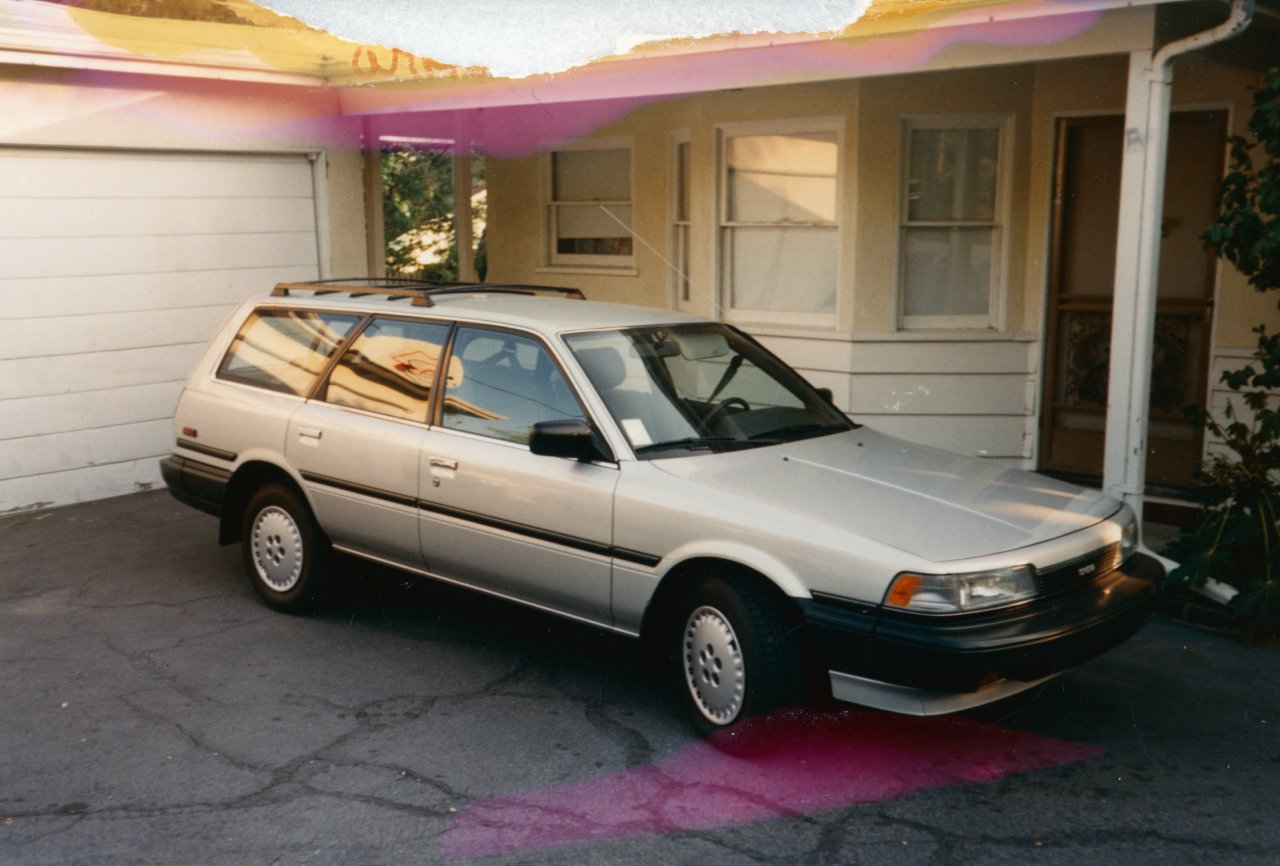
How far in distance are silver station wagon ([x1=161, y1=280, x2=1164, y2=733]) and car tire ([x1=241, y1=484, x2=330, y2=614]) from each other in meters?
0.02

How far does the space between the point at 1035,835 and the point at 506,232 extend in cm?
929

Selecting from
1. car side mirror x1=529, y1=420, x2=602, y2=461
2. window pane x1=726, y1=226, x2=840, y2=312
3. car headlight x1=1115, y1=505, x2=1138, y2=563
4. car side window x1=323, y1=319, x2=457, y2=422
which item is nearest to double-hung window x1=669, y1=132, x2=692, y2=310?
window pane x1=726, y1=226, x2=840, y2=312

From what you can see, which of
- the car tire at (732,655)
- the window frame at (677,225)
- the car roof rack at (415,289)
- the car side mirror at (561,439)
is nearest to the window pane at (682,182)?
the window frame at (677,225)

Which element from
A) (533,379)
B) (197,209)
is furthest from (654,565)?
(197,209)

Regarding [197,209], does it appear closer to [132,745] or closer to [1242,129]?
[132,745]

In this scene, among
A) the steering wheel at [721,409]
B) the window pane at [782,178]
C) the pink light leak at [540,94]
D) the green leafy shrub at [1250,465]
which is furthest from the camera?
the window pane at [782,178]

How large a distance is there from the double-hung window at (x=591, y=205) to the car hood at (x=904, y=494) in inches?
248

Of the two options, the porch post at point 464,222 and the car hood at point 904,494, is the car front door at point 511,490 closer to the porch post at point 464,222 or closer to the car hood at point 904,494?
the car hood at point 904,494

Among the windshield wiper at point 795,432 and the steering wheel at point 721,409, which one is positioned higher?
the steering wheel at point 721,409

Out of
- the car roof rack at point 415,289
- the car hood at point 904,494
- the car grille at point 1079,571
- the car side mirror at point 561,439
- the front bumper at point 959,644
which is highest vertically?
the car roof rack at point 415,289

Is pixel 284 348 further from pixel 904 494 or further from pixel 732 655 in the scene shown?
pixel 904 494

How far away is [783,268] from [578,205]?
2.81 meters

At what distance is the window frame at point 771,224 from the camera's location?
944 cm

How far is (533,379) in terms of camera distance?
18.8 ft
